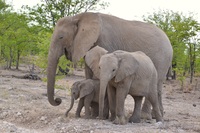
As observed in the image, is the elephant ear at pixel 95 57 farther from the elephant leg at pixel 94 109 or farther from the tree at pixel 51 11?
the tree at pixel 51 11

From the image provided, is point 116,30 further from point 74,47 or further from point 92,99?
point 92,99

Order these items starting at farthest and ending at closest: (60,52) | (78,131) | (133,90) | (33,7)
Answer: (33,7), (60,52), (133,90), (78,131)

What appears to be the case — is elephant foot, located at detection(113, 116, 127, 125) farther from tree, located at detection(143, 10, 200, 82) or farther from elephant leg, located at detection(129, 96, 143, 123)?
tree, located at detection(143, 10, 200, 82)

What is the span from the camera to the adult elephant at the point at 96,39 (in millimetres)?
6957

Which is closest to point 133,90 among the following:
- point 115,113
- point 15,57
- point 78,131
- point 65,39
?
point 115,113

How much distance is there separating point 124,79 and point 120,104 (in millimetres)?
462

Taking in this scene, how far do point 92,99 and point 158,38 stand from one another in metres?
2.45

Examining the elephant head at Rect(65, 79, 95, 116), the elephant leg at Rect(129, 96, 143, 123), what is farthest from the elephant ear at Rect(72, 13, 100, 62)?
the elephant leg at Rect(129, 96, 143, 123)

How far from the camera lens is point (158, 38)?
8125 millimetres

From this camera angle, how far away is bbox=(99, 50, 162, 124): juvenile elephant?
5.69 meters

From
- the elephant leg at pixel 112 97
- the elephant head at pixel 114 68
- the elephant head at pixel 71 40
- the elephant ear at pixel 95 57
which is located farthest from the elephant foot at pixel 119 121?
the elephant head at pixel 71 40

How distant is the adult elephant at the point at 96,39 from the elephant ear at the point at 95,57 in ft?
1.36

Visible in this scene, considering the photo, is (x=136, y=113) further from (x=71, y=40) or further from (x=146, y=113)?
(x=71, y=40)

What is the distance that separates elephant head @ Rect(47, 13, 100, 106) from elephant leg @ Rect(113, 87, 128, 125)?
1.25m
